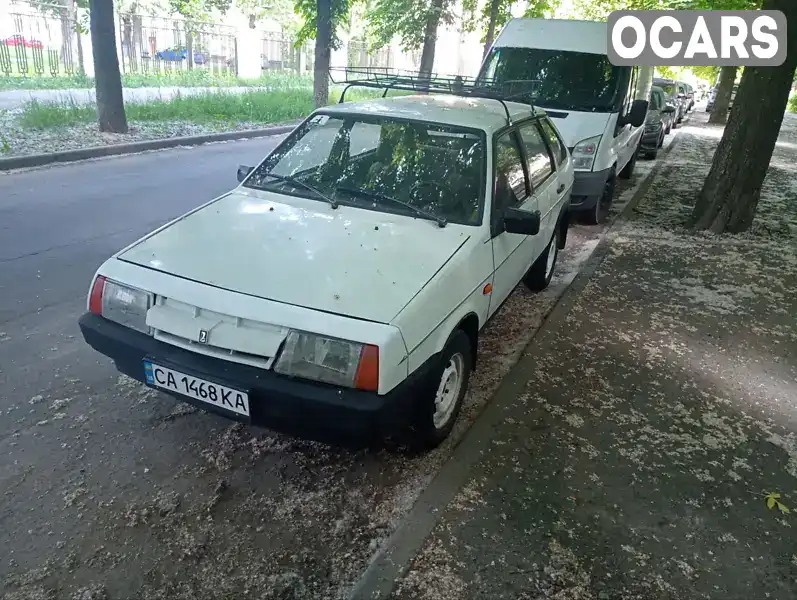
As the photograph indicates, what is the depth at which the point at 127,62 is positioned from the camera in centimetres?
2125

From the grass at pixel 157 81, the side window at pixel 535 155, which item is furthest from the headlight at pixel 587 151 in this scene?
the grass at pixel 157 81

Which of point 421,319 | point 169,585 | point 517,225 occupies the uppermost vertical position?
point 517,225

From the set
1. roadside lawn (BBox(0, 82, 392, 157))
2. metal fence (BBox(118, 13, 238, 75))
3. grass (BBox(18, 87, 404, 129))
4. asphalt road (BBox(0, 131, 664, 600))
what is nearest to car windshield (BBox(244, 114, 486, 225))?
asphalt road (BBox(0, 131, 664, 600))

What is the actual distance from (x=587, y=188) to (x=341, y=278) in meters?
5.11

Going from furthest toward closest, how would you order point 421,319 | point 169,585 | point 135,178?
point 135,178 → point 421,319 → point 169,585

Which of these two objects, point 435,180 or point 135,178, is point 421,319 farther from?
point 135,178

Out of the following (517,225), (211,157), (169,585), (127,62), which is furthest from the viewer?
(127,62)

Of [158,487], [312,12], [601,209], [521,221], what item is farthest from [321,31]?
[158,487]

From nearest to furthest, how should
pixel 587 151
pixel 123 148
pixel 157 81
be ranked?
pixel 587 151 < pixel 123 148 < pixel 157 81

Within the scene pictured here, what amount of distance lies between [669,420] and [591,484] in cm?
92

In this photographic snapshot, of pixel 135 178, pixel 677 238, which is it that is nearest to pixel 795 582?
pixel 677 238

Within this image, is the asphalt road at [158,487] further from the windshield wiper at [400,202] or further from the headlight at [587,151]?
the headlight at [587,151]

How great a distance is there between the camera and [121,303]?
2881 mm

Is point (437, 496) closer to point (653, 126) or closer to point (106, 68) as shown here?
point (106, 68)
